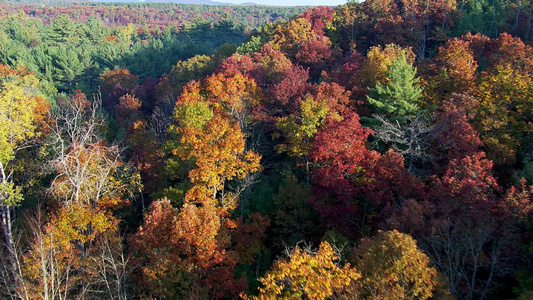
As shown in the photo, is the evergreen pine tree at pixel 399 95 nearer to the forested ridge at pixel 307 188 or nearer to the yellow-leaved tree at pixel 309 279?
the forested ridge at pixel 307 188

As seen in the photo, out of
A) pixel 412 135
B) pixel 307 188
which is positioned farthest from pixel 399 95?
pixel 307 188

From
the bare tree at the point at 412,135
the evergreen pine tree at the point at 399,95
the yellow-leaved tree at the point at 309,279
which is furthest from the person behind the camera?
the evergreen pine tree at the point at 399,95

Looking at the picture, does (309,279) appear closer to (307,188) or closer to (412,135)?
(307,188)

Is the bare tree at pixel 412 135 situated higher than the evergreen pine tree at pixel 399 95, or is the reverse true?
the evergreen pine tree at pixel 399 95

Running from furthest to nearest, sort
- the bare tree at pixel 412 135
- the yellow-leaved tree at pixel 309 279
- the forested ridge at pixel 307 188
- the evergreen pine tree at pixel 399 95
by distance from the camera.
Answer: the evergreen pine tree at pixel 399 95 → the bare tree at pixel 412 135 → the forested ridge at pixel 307 188 → the yellow-leaved tree at pixel 309 279

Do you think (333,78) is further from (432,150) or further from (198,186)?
(198,186)

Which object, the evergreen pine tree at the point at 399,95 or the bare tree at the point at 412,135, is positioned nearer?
the bare tree at the point at 412,135

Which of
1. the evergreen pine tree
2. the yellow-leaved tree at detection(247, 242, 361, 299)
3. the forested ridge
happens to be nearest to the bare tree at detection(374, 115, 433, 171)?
the forested ridge

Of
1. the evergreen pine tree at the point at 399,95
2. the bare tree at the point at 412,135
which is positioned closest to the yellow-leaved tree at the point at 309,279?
the bare tree at the point at 412,135

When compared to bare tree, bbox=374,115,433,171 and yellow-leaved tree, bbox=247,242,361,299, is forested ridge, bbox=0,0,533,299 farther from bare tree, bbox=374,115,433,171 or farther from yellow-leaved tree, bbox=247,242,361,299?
bare tree, bbox=374,115,433,171

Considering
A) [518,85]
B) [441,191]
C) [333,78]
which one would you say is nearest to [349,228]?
[441,191]
